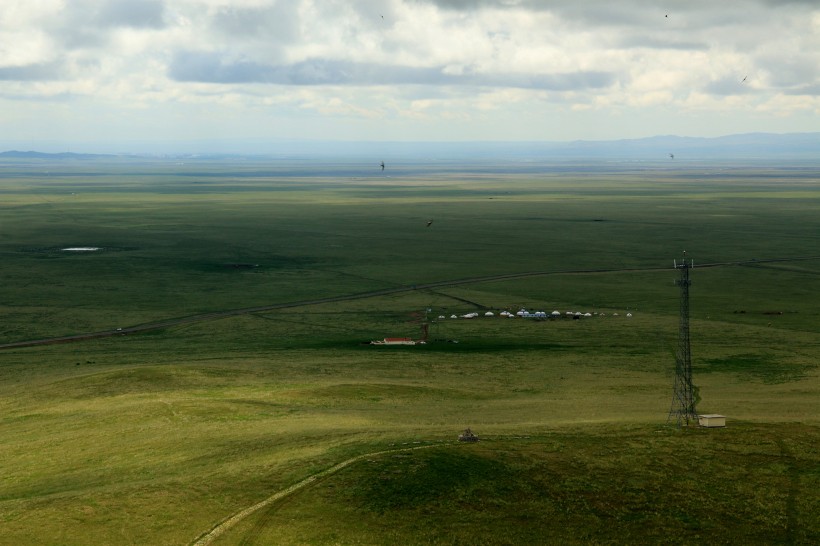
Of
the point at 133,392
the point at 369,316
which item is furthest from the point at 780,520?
the point at 369,316

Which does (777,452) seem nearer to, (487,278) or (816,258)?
(487,278)

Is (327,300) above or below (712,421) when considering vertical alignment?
below

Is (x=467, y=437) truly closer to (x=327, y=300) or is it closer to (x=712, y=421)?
(x=712, y=421)

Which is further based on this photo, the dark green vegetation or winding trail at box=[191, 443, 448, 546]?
the dark green vegetation

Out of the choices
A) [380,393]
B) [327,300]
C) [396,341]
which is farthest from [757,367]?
[327,300]

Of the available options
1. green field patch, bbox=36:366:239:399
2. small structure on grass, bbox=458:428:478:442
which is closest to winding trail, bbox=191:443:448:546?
small structure on grass, bbox=458:428:478:442

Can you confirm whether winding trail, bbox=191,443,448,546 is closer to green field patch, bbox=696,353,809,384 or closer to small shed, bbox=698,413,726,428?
small shed, bbox=698,413,726,428

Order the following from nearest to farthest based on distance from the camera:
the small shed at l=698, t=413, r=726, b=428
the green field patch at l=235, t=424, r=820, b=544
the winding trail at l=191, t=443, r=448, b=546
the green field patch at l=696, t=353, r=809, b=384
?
the winding trail at l=191, t=443, r=448, b=546 < the green field patch at l=235, t=424, r=820, b=544 < the small shed at l=698, t=413, r=726, b=428 < the green field patch at l=696, t=353, r=809, b=384

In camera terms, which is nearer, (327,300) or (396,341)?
(396,341)
